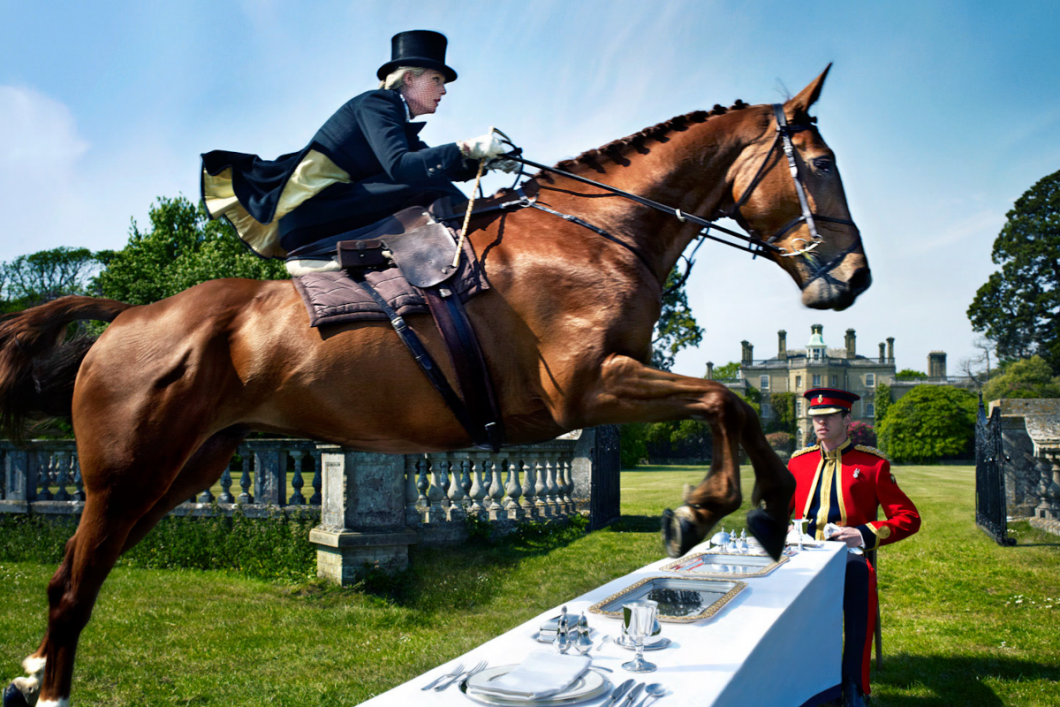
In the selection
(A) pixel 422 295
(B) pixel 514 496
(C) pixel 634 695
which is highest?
(A) pixel 422 295

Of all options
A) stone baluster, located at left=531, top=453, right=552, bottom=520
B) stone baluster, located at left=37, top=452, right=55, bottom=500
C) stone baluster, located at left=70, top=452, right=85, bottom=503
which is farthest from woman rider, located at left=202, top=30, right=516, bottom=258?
stone baluster, located at left=37, top=452, right=55, bottom=500

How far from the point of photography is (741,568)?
14.7 ft

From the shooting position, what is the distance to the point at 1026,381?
41.8 metres

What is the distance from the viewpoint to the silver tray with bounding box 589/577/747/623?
10.8 ft

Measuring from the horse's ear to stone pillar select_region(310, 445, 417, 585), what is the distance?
19.2 ft

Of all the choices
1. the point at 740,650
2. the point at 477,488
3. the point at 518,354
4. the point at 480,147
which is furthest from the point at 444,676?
the point at 477,488

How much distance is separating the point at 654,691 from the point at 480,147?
226 centimetres

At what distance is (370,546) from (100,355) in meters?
5.06

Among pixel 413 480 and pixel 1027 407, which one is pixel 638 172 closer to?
pixel 413 480

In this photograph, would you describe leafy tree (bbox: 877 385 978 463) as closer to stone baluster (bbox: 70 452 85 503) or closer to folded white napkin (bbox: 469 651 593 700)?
stone baluster (bbox: 70 452 85 503)

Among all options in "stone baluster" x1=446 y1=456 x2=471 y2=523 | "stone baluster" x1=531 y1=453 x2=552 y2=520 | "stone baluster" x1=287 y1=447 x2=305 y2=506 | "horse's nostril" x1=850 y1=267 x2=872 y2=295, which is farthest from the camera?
"stone baluster" x1=531 y1=453 x2=552 y2=520

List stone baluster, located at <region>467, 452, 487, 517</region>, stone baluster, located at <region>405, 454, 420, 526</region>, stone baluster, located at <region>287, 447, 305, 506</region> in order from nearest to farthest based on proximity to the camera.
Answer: stone baluster, located at <region>287, 447, 305, 506</region> → stone baluster, located at <region>405, 454, 420, 526</region> → stone baluster, located at <region>467, 452, 487, 517</region>

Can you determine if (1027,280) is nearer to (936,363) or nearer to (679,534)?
(936,363)

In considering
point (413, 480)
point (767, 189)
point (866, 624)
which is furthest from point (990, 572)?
point (767, 189)
